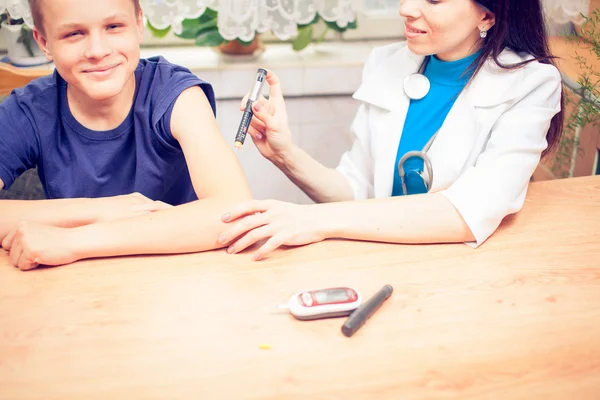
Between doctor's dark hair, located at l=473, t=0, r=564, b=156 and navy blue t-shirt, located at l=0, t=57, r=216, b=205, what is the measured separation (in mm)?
616

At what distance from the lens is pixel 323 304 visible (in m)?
0.92

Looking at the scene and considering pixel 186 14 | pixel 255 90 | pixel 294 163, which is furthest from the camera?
pixel 186 14

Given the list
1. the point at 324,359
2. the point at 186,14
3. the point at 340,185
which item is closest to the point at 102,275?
the point at 324,359

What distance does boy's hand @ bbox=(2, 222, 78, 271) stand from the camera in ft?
3.38

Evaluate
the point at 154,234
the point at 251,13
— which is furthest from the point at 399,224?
the point at 251,13

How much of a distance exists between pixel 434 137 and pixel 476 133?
0.09 meters

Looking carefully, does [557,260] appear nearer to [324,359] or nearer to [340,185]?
[324,359]

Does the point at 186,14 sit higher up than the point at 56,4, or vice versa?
the point at 56,4

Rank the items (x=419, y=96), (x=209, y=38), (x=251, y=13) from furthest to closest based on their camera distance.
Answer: (x=209, y=38) → (x=251, y=13) → (x=419, y=96)

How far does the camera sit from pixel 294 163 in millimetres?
1476

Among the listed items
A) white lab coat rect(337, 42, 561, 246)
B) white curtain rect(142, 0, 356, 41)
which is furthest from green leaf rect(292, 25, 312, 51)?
white lab coat rect(337, 42, 561, 246)

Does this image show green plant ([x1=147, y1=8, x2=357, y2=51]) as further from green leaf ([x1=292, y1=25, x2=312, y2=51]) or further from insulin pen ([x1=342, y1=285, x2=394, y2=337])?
insulin pen ([x1=342, y1=285, x2=394, y2=337])

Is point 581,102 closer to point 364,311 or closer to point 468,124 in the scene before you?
point 468,124

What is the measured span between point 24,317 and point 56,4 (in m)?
0.60
